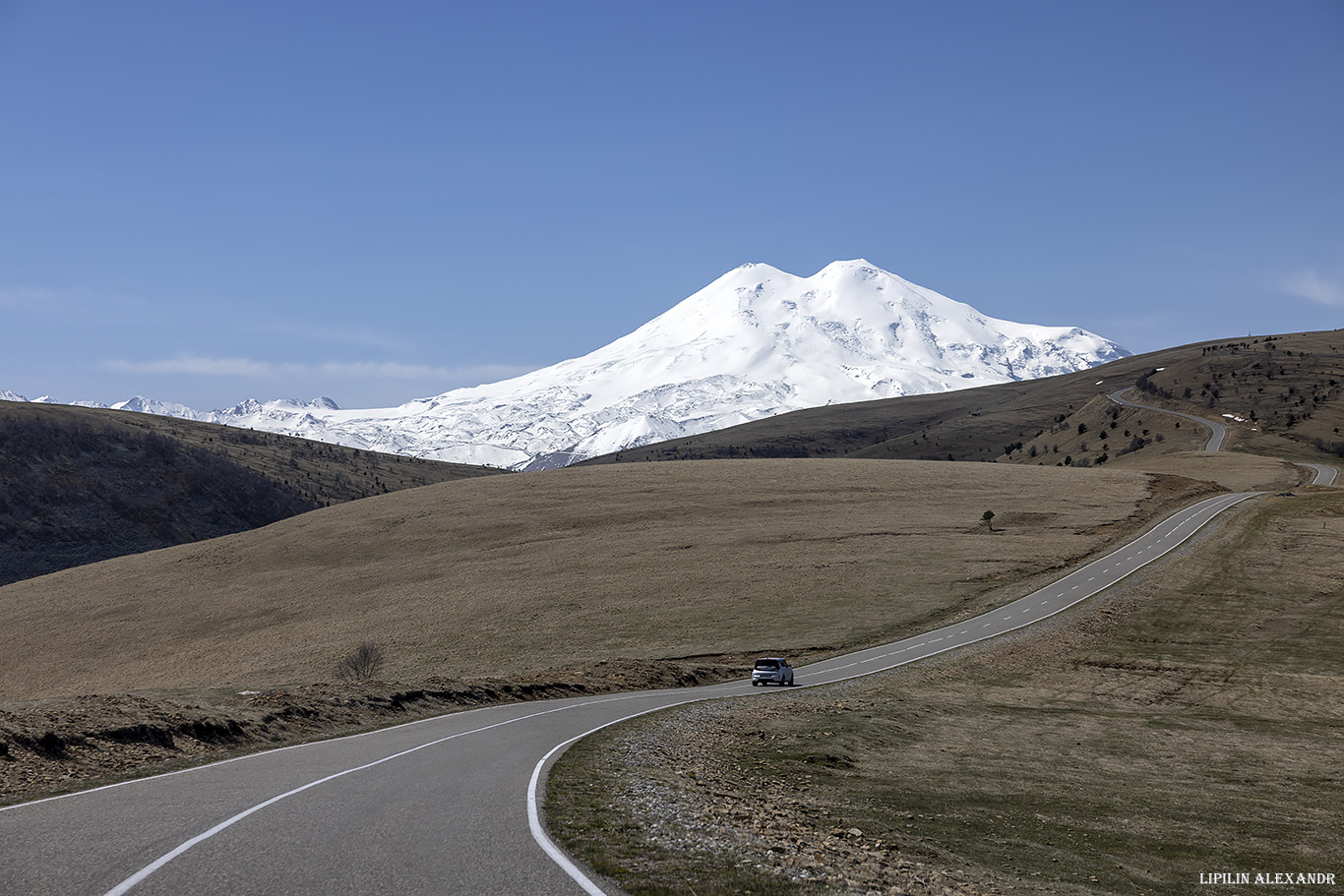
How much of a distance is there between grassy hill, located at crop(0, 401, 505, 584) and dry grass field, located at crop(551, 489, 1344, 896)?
12704 cm

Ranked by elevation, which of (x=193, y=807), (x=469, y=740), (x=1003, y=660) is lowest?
(x=1003, y=660)

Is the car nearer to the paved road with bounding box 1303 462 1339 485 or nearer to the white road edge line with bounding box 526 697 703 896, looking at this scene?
the white road edge line with bounding box 526 697 703 896

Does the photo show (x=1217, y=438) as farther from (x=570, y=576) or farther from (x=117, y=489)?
(x=117, y=489)

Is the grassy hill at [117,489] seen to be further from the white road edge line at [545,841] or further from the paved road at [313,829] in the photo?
the white road edge line at [545,841]

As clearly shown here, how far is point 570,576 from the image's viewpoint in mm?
66000

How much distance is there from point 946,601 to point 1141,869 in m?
43.1

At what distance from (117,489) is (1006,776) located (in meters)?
156

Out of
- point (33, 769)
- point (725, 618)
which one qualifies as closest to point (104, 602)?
point (725, 618)

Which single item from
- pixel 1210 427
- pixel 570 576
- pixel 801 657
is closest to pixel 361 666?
pixel 801 657

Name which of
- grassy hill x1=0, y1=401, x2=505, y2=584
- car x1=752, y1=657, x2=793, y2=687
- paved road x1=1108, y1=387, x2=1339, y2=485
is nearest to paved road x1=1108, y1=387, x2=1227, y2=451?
paved road x1=1108, y1=387, x2=1339, y2=485

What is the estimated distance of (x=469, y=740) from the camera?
72.6 feet

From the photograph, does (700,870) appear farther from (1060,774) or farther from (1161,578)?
(1161,578)

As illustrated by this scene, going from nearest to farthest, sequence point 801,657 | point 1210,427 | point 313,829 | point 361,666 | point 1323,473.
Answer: point 313,829 → point 361,666 → point 801,657 → point 1323,473 → point 1210,427

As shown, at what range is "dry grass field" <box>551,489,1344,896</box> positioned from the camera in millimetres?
12622
